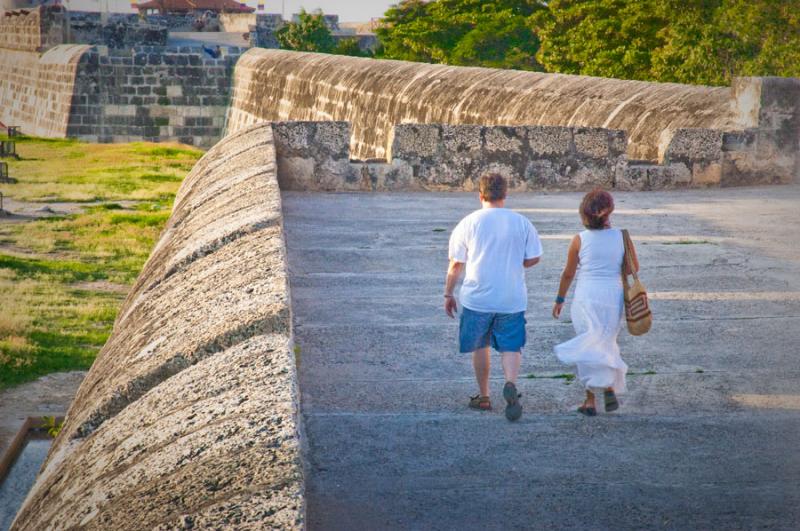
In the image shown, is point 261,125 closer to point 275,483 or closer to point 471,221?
point 471,221

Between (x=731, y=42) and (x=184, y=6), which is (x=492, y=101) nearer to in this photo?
(x=731, y=42)

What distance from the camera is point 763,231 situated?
7.74 meters

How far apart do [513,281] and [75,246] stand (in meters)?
11.6

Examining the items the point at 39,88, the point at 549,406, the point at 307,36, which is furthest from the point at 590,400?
the point at 307,36

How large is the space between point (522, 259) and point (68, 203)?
15895 millimetres

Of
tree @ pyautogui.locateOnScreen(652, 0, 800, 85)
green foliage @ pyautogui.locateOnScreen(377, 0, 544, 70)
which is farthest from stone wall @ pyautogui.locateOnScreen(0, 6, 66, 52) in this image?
tree @ pyautogui.locateOnScreen(652, 0, 800, 85)

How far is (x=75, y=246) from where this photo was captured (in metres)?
15.1

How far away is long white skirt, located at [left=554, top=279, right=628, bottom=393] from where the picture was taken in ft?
14.1

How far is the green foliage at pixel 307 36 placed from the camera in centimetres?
4931

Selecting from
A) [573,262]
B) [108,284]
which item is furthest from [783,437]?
[108,284]

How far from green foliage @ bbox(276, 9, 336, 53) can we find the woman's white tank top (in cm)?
4523

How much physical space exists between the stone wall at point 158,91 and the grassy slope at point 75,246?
2.65 feet

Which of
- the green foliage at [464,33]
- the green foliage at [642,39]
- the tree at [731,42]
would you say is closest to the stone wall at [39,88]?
the green foliage at [642,39]

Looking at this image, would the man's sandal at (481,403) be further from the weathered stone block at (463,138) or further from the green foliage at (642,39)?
the green foliage at (642,39)
